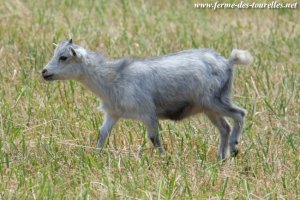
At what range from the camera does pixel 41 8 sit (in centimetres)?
1335

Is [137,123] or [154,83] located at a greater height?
[154,83]

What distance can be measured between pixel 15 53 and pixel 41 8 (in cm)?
213

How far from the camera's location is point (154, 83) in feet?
27.4

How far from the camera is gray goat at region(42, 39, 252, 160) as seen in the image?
8273 mm

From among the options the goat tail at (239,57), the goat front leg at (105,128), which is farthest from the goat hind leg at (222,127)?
the goat front leg at (105,128)

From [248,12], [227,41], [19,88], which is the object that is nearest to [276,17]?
[248,12]

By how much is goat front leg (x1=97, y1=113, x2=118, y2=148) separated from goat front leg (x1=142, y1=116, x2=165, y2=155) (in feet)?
1.08

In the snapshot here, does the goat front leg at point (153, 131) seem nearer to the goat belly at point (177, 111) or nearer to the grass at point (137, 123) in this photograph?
the grass at point (137, 123)

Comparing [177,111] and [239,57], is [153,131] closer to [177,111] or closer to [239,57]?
[177,111]

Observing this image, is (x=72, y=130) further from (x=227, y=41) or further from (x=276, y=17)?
(x=276, y=17)

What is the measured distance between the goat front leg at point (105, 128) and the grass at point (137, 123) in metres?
0.09

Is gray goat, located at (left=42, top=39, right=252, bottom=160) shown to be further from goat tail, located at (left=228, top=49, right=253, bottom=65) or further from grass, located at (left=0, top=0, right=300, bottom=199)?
grass, located at (left=0, top=0, right=300, bottom=199)

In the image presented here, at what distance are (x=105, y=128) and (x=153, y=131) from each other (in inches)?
17.0

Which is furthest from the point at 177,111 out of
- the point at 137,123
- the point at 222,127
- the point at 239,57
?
the point at 137,123
